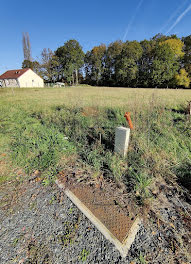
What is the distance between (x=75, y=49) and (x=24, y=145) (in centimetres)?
3713

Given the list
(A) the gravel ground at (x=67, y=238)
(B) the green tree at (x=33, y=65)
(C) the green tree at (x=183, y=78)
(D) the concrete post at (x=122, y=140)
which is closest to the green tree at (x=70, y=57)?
(B) the green tree at (x=33, y=65)

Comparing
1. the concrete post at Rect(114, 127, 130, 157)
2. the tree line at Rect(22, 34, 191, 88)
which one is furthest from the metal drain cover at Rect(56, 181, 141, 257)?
the tree line at Rect(22, 34, 191, 88)

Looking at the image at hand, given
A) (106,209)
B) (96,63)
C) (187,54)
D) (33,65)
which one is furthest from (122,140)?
(33,65)

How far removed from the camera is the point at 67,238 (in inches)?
48.4

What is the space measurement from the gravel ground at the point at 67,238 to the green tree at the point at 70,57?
3512 cm

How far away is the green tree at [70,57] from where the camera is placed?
31.7 metres

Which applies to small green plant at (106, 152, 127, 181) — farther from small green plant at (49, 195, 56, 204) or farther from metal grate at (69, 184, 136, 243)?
small green plant at (49, 195, 56, 204)

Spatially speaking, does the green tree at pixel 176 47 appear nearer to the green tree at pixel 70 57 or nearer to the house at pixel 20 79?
the green tree at pixel 70 57

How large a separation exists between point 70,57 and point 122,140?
3617cm

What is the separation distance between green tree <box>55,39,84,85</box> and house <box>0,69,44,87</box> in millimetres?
7763

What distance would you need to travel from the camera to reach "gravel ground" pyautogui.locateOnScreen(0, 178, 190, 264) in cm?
110

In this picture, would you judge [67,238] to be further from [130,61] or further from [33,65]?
[33,65]

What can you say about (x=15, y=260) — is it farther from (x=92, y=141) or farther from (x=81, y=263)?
(x=92, y=141)

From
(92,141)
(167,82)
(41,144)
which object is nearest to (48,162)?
(41,144)
